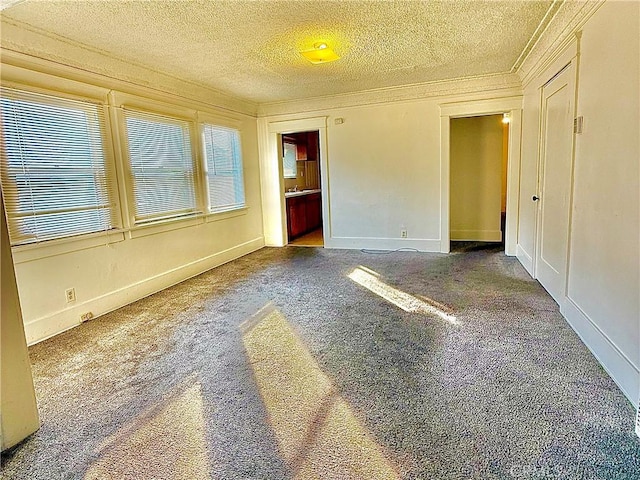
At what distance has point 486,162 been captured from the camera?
20.1 ft

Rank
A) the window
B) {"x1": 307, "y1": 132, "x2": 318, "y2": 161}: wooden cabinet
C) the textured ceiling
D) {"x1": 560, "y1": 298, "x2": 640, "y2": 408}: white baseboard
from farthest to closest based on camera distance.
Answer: {"x1": 307, "y1": 132, "x2": 318, "y2": 161}: wooden cabinet → the window → the textured ceiling → {"x1": 560, "y1": 298, "x2": 640, "y2": 408}: white baseboard

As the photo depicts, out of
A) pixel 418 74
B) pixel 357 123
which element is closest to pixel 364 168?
pixel 357 123

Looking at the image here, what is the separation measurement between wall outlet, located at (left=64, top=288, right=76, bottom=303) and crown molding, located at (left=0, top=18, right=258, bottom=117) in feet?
5.83

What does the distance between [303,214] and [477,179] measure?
3.23 metres

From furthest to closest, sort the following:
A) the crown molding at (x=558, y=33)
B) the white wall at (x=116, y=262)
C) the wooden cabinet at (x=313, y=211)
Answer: the wooden cabinet at (x=313, y=211) < the white wall at (x=116, y=262) < the crown molding at (x=558, y=33)

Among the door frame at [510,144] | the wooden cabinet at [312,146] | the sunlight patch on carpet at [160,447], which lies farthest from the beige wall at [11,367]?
the wooden cabinet at [312,146]

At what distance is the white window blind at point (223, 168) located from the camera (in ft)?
16.7

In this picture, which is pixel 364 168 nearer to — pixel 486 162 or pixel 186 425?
pixel 486 162

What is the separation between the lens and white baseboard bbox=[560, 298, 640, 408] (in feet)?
6.29

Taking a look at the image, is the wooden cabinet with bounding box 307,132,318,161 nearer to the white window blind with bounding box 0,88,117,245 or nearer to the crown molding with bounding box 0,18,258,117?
the crown molding with bounding box 0,18,258,117

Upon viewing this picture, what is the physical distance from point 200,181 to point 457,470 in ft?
14.1

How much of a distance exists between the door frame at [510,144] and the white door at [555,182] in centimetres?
115

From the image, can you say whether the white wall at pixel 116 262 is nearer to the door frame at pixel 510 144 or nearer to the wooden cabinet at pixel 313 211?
the wooden cabinet at pixel 313 211

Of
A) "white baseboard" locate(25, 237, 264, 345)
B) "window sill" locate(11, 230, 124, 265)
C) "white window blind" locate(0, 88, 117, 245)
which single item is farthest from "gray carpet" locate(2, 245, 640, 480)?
"white window blind" locate(0, 88, 117, 245)
